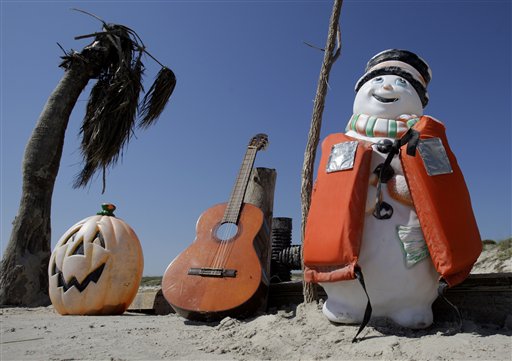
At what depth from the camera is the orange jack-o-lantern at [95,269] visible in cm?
382

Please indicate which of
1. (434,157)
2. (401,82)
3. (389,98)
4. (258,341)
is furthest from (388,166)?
(258,341)

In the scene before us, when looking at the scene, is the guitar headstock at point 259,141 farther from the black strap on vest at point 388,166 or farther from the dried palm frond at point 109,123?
the dried palm frond at point 109,123

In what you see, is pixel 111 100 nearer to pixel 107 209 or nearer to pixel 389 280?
pixel 107 209

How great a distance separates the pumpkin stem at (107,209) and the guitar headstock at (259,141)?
4.92 ft

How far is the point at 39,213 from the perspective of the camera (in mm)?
5191

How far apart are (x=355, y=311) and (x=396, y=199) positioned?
706 millimetres

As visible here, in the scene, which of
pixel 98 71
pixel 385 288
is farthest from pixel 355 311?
pixel 98 71

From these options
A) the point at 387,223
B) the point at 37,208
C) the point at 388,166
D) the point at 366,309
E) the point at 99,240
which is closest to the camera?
the point at 366,309

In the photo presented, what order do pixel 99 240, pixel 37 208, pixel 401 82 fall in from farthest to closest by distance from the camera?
pixel 37 208, pixel 99 240, pixel 401 82

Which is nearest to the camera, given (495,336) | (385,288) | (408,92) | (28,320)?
(495,336)

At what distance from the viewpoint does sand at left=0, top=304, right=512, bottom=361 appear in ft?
7.16

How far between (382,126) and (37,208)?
13.5ft

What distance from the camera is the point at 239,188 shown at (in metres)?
3.93

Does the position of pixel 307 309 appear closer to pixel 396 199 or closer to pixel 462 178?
pixel 396 199
